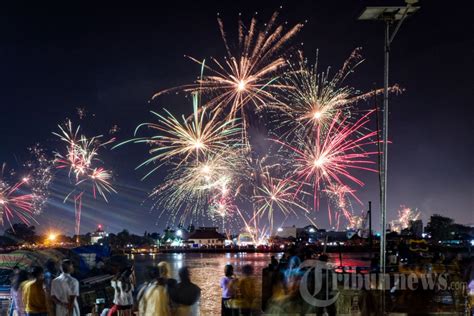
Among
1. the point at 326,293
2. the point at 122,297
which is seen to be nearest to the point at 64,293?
the point at 122,297

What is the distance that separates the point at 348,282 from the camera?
47.5ft

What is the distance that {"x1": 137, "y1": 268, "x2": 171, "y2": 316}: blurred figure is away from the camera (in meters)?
9.28

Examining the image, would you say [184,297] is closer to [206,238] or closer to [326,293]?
[326,293]

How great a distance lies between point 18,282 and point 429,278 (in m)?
11.2

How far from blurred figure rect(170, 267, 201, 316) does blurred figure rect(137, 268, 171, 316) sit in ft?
0.81

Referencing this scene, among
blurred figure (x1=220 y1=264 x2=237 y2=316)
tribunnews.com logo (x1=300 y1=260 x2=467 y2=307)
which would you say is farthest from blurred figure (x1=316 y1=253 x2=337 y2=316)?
blurred figure (x1=220 y1=264 x2=237 y2=316)

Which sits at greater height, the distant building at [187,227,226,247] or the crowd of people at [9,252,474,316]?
the crowd of people at [9,252,474,316]

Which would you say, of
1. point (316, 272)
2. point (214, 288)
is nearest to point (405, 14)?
point (316, 272)

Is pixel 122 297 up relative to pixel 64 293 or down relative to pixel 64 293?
down

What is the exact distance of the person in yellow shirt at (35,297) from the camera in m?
10.8

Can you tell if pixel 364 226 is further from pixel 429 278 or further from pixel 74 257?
pixel 429 278

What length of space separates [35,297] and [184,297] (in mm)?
3181

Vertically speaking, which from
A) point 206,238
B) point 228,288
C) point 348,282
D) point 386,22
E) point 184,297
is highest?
point 386,22

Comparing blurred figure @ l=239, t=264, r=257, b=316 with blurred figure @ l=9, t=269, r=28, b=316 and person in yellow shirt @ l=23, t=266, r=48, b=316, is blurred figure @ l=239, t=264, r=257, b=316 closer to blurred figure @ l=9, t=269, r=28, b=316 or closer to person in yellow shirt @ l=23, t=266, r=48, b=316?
person in yellow shirt @ l=23, t=266, r=48, b=316
